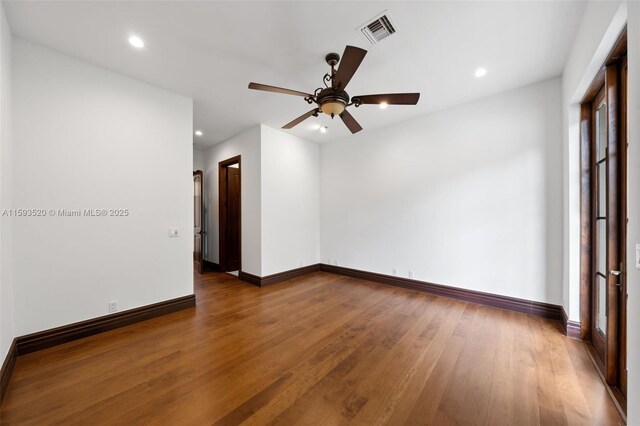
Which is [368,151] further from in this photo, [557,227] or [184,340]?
[184,340]

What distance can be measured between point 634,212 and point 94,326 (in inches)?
174

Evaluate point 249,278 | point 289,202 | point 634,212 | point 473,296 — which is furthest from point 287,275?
point 634,212

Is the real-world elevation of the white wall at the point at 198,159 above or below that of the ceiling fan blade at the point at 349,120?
above

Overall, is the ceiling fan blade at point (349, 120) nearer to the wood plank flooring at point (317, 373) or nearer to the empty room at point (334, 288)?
the empty room at point (334, 288)

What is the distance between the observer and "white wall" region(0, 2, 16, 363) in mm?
1859

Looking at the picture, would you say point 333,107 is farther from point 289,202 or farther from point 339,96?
Result: point 289,202

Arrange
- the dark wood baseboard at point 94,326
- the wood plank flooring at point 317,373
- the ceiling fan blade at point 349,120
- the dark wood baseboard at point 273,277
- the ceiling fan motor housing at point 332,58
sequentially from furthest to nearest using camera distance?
the dark wood baseboard at point 273,277, the ceiling fan blade at point 349,120, the ceiling fan motor housing at point 332,58, the dark wood baseboard at point 94,326, the wood plank flooring at point 317,373

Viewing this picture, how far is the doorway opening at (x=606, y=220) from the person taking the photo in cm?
177

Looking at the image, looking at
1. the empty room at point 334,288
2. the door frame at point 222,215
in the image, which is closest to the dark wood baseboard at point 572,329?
the empty room at point 334,288

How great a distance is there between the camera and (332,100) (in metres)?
2.28

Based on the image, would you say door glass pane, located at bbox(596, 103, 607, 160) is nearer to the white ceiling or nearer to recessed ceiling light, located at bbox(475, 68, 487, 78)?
the white ceiling

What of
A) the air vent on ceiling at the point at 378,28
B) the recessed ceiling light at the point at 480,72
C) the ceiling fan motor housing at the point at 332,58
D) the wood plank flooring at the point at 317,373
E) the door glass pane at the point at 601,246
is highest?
the recessed ceiling light at the point at 480,72

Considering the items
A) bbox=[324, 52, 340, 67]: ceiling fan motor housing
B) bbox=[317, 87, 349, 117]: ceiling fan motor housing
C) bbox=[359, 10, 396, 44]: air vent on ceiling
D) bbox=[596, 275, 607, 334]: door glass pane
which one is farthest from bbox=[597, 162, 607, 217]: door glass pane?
bbox=[324, 52, 340, 67]: ceiling fan motor housing

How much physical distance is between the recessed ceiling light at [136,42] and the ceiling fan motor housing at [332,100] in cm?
179
